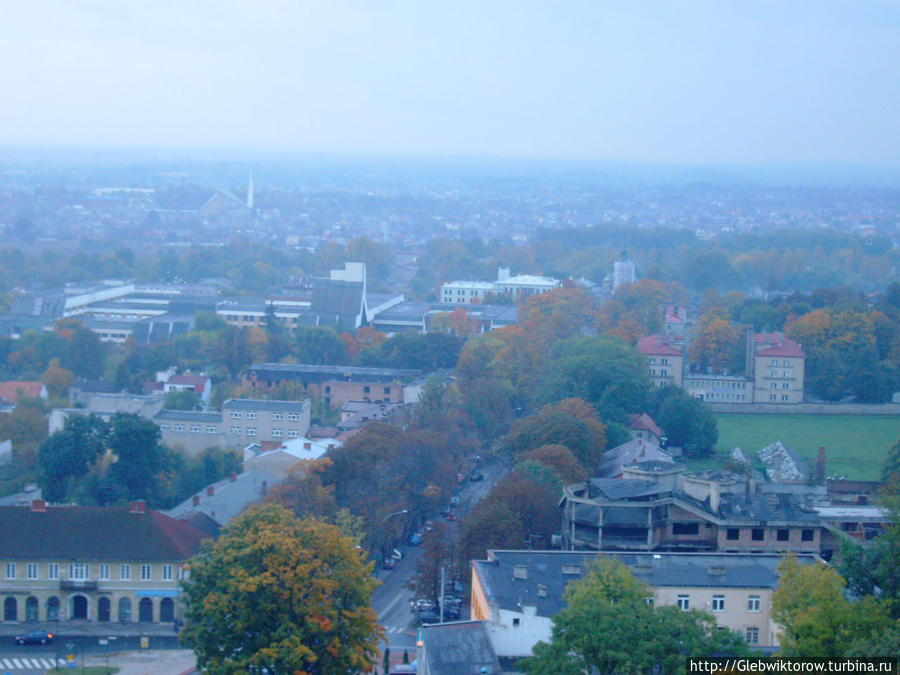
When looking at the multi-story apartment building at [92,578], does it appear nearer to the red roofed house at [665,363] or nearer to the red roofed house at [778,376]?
the red roofed house at [665,363]

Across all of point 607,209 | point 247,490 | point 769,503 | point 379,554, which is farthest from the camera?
point 607,209

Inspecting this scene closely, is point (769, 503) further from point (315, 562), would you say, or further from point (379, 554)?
point (315, 562)

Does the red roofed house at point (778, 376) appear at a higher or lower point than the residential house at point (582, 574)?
lower

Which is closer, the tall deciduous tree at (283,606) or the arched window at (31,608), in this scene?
the tall deciduous tree at (283,606)

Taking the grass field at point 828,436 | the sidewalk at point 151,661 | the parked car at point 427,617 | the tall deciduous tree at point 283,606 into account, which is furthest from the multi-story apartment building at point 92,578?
the grass field at point 828,436

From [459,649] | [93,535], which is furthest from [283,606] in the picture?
[93,535]

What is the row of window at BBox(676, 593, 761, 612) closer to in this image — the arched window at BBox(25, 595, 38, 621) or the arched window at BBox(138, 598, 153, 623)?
the arched window at BBox(138, 598, 153, 623)

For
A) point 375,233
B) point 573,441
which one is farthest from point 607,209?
point 573,441

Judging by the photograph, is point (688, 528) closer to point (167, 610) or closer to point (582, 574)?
point (582, 574)

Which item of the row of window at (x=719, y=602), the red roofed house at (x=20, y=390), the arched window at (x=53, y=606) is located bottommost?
the red roofed house at (x=20, y=390)
